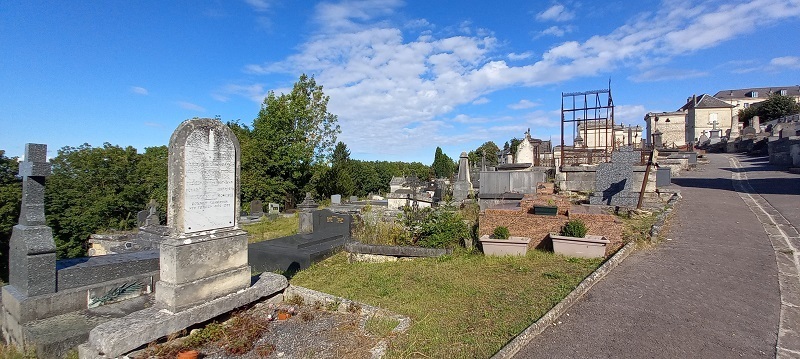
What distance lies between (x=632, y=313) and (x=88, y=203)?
29950mm

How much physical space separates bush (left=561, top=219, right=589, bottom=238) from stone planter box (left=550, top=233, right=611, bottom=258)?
0.13m

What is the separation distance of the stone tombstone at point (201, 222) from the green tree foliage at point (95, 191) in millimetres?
22771

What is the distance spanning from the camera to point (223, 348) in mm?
3604

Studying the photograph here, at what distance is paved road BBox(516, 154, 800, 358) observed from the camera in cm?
353

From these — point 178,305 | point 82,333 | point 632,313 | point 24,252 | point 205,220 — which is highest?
point 205,220

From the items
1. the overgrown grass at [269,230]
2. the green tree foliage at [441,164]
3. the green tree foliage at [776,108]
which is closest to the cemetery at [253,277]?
the overgrown grass at [269,230]

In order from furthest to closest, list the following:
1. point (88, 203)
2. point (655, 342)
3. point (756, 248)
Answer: point (88, 203), point (756, 248), point (655, 342)

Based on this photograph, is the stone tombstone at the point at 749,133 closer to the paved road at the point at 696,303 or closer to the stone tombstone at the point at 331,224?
the paved road at the point at 696,303

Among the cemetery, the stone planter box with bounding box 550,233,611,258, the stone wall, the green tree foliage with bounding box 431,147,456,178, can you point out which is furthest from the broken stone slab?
the green tree foliage with bounding box 431,147,456,178

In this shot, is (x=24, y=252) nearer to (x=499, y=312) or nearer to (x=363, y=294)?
(x=363, y=294)

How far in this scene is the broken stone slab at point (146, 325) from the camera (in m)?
3.18

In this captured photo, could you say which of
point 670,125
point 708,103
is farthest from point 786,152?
point 708,103

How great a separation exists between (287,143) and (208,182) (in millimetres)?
23410

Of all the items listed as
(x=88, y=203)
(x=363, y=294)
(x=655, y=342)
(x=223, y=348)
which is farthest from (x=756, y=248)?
(x=88, y=203)
